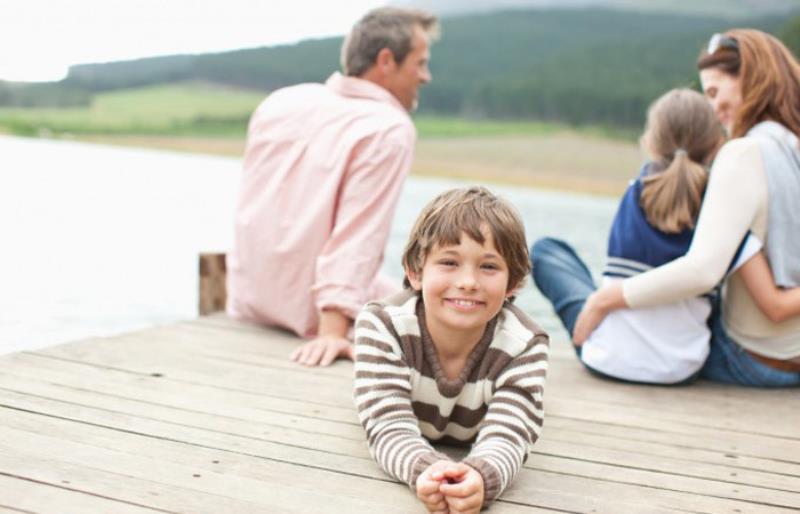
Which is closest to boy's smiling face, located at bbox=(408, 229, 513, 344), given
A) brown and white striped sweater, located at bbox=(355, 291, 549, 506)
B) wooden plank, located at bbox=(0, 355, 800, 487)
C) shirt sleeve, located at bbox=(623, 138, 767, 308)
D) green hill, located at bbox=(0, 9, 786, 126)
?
brown and white striped sweater, located at bbox=(355, 291, 549, 506)

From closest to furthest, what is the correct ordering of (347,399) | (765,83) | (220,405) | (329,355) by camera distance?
(220,405)
(347,399)
(765,83)
(329,355)

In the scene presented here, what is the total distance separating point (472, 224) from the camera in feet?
6.64

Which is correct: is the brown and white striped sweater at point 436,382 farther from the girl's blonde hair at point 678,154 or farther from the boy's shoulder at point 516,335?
the girl's blonde hair at point 678,154

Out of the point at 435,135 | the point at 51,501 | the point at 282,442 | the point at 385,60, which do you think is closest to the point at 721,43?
the point at 385,60

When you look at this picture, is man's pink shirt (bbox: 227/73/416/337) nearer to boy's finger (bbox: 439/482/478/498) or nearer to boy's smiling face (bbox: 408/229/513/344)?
boy's smiling face (bbox: 408/229/513/344)

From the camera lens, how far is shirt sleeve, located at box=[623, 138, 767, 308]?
9.36 ft

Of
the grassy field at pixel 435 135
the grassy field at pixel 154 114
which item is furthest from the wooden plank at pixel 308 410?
the grassy field at pixel 154 114

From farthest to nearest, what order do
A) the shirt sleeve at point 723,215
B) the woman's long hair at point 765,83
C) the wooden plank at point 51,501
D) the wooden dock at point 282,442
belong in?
1. the woman's long hair at point 765,83
2. the shirt sleeve at point 723,215
3. the wooden dock at point 282,442
4. the wooden plank at point 51,501

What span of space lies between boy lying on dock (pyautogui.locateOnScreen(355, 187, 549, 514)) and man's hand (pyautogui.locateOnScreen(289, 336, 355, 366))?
0.88 m

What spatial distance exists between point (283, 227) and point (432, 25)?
991mm

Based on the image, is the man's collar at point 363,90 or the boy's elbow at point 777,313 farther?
the man's collar at point 363,90

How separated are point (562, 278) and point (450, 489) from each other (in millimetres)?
1776

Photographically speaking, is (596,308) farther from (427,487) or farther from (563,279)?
(427,487)

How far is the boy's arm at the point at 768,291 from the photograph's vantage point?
2.93m
